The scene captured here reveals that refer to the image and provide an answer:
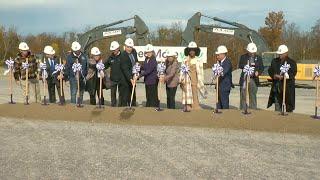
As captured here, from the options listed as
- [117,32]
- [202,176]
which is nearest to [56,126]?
[202,176]

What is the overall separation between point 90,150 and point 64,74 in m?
5.50

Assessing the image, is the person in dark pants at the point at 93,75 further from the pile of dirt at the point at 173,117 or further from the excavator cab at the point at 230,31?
the excavator cab at the point at 230,31

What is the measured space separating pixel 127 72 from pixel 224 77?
231cm

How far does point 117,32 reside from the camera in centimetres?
2672

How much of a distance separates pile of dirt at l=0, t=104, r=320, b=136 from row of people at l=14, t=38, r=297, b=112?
70cm

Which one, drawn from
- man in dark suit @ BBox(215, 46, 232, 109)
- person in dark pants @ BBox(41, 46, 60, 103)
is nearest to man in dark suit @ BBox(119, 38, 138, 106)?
person in dark pants @ BBox(41, 46, 60, 103)

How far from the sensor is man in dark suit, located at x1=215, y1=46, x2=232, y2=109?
12.8 meters

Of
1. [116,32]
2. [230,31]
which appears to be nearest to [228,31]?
[230,31]

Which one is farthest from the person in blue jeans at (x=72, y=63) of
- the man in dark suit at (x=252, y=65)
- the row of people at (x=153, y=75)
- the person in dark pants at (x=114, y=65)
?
the man in dark suit at (x=252, y=65)

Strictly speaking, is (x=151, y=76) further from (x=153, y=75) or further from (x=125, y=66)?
(x=125, y=66)

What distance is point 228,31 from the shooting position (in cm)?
2662

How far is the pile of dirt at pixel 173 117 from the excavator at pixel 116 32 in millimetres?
14005

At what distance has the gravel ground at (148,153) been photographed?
24.8ft

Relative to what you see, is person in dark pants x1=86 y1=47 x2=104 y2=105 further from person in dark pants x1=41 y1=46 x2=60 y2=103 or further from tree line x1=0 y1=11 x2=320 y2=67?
tree line x1=0 y1=11 x2=320 y2=67
